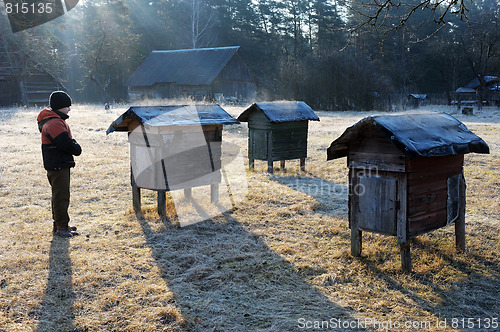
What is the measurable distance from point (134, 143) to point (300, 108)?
528 centimetres

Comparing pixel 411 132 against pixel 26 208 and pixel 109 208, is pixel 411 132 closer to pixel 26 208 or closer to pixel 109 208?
pixel 109 208

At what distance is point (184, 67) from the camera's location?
40188 mm

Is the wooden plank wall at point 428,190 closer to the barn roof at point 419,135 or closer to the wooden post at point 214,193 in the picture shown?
the barn roof at point 419,135

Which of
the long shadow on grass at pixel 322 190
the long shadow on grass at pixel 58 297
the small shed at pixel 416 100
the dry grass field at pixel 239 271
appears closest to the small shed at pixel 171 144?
the dry grass field at pixel 239 271

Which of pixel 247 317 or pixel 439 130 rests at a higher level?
pixel 439 130

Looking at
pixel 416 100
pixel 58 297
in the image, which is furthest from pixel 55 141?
pixel 416 100

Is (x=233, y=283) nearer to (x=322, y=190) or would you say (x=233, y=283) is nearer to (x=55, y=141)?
(x=55, y=141)

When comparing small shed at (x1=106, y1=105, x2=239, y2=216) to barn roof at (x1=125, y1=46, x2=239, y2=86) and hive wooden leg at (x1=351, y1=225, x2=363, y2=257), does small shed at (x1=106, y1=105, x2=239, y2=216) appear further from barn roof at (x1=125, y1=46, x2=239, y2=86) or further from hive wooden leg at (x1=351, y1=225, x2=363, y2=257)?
barn roof at (x1=125, y1=46, x2=239, y2=86)

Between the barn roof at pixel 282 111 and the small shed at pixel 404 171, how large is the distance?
5.11m

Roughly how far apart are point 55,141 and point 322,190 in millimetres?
5455

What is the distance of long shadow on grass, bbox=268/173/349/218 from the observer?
8086mm

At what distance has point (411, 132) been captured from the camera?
487 centimetres

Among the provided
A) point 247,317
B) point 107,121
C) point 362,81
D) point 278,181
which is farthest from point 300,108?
point 362,81

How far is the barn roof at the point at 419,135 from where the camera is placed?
467 cm
